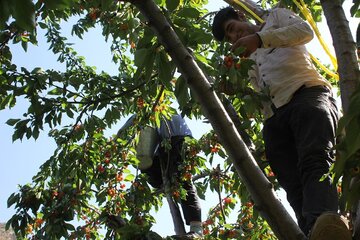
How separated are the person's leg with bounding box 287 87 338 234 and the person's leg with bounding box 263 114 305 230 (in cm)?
14

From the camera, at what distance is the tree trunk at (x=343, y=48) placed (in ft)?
5.79

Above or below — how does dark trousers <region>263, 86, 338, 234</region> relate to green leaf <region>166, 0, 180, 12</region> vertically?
below

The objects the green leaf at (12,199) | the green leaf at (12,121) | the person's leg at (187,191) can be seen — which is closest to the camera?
the green leaf at (12,121)

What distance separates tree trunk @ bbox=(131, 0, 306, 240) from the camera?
1522 mm

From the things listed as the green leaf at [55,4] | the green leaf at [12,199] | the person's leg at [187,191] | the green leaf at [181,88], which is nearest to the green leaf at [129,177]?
the person's leg at [187,191]

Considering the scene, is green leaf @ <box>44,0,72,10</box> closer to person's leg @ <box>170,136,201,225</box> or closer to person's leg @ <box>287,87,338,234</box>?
person's leg @ <box>287,87,338,234</box>

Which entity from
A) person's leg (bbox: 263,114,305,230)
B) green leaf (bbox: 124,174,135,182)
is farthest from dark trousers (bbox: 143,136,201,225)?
person's leg (bbox: 263,114,305,230)

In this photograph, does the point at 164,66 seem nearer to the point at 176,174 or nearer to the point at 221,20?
the point at 221,20

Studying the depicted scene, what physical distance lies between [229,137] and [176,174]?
292 centimetres

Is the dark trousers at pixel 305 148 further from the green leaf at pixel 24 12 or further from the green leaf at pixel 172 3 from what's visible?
the green leaf at pixel 24 12

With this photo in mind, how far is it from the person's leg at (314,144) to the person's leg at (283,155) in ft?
0.47

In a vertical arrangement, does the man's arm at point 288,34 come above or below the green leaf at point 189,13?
below

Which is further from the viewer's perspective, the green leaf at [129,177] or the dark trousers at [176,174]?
the green leaf at [129,177]


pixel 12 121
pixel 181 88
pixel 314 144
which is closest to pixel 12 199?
pixel 12 121
